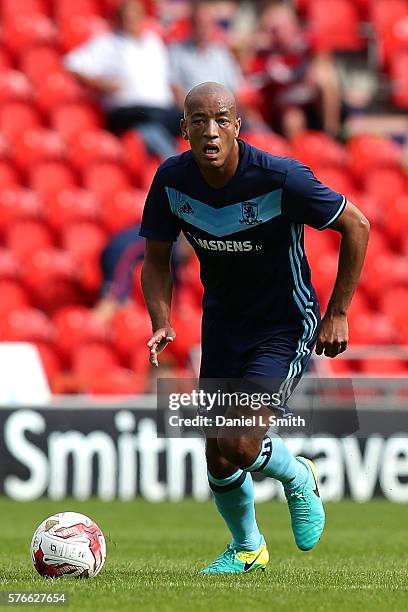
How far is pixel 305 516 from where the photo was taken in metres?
6.48

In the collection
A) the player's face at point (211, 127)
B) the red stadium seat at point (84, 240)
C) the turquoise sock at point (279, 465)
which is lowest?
the turquoise sock at point (279, 465)

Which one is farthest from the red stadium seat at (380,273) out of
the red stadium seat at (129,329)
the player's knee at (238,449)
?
the player's knee at (238,449)

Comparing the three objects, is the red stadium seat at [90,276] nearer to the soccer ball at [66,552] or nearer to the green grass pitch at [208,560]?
the green grass pitch at [208,560]

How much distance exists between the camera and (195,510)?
1088cm

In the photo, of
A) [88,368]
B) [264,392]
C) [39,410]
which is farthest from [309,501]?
[88,368]

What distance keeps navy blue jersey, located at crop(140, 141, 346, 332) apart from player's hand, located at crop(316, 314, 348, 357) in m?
0.37

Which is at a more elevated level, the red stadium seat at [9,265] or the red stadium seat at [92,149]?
the red stadium seat at [92,149]

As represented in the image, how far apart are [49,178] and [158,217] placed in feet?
28.6

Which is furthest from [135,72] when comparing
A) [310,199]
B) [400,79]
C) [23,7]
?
[310,199]

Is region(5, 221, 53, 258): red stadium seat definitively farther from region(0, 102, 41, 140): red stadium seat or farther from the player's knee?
the player's knee

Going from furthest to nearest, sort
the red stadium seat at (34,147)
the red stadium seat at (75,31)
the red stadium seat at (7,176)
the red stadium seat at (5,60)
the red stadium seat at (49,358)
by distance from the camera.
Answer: the red stadium seat at (75,31)
the red stadium seat at (5,60)
the red stadium seat at (34,147)
the red stadium seat at (7,176)
the red stadium seat at (49,358)

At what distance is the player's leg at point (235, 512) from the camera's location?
255 inches

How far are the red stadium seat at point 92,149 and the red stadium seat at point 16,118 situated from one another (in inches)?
23.4

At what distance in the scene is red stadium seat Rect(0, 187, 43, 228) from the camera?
14.3 m
